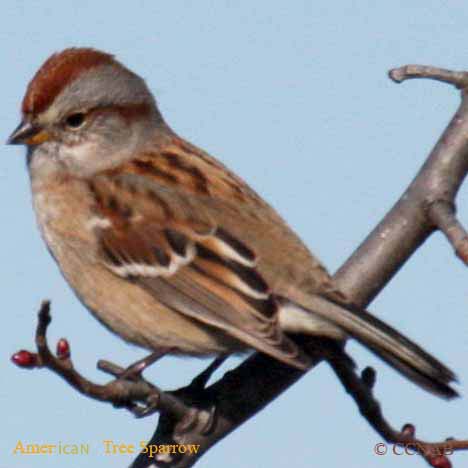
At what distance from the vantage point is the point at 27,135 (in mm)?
5695

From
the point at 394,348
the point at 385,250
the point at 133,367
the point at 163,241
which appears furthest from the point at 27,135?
the point at 394,348

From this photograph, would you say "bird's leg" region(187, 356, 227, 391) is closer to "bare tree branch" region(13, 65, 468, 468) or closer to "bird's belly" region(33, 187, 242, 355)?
"bare tree branch" region(13, 65, 468, 468)

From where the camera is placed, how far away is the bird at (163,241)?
16.2 feet

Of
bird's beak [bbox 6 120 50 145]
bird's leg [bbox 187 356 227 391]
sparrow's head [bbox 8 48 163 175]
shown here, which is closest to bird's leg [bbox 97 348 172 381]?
bird's leg [bbox 187 356 227 391]

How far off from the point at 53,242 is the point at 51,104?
73cm

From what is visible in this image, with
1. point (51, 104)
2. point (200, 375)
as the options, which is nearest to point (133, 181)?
point (51, 104)

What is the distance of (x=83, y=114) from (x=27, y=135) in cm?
38

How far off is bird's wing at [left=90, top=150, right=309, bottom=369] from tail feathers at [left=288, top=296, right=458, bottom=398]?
0.80 feet

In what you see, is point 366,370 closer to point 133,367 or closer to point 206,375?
point 133,367

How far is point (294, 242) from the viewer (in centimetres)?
546

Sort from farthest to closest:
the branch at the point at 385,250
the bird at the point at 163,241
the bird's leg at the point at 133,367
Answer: the bird at the point at 163,241
the branch at the point at 385,250
the bird's leg at the point at 133,367

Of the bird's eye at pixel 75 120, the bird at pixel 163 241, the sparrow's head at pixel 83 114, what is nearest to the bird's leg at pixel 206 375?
the bird at pixel 163 241

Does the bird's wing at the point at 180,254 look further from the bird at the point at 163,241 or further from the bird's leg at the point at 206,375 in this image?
the bird's leg at the point at 206,375

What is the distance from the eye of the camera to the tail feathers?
15.0 feet
